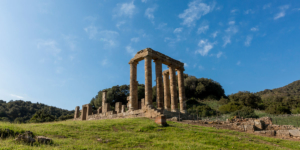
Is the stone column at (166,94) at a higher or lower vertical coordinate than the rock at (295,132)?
higher

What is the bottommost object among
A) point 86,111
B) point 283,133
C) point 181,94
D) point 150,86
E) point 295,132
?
point 283,133

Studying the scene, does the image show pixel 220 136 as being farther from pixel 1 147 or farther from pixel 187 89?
pixel 187 89

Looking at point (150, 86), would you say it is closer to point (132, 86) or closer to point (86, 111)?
point (132, 86)

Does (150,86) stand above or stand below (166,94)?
above

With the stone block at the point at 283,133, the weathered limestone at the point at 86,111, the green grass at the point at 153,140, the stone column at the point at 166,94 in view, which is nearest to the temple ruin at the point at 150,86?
the stone column at the point at 166,94

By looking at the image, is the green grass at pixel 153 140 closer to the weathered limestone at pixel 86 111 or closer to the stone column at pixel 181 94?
the stone column at pixel 181 94

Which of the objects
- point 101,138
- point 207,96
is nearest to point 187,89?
point 207,96

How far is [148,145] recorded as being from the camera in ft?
34.9

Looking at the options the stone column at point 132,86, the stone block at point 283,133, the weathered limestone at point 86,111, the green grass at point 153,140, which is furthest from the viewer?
the weathered limestone at point 86,111

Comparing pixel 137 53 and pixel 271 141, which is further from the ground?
pixel 137 53

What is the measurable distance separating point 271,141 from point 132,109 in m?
17.2

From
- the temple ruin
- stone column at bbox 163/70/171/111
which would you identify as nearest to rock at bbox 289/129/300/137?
the temple ruin

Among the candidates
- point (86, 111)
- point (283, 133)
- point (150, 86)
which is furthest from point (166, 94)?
point (86, 111)

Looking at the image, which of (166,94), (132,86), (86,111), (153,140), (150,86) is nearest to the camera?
(153,140)
